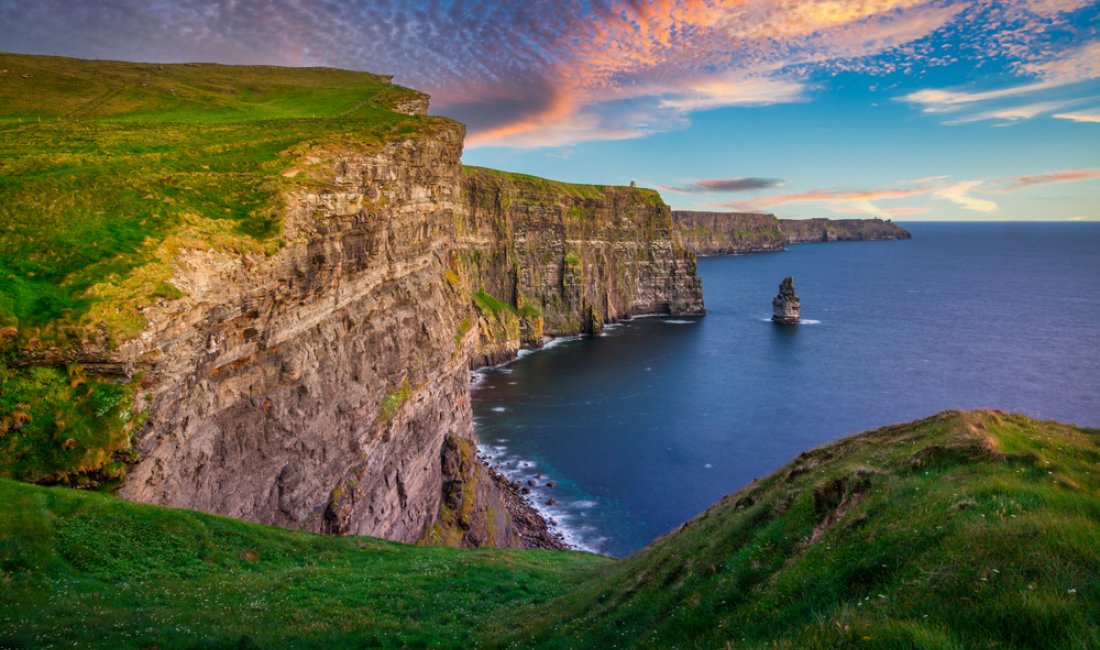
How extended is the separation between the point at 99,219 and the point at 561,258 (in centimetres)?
11831

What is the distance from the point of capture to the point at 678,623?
452 inches

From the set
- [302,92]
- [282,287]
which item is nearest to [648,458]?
[282,287]

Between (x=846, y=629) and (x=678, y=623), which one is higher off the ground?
(x=846, y=629)

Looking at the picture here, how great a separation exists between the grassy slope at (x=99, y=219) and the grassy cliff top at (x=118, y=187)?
2.8 inches

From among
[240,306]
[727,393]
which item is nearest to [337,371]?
[240,306]

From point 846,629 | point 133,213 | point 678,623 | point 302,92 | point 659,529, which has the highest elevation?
point 302,92

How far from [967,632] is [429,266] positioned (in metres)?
47.2

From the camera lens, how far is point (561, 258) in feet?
462

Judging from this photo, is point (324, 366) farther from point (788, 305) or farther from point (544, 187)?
point (788, 305)

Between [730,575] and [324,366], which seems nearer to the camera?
[730,575]

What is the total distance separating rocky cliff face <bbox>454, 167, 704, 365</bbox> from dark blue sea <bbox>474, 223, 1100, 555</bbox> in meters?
9.54

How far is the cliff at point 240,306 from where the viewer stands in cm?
2061

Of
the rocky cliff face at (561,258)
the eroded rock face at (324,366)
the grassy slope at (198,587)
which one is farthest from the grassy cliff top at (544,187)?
the grassy slope at (198,587)

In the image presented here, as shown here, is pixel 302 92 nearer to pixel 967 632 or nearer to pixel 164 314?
pixel 164 314
